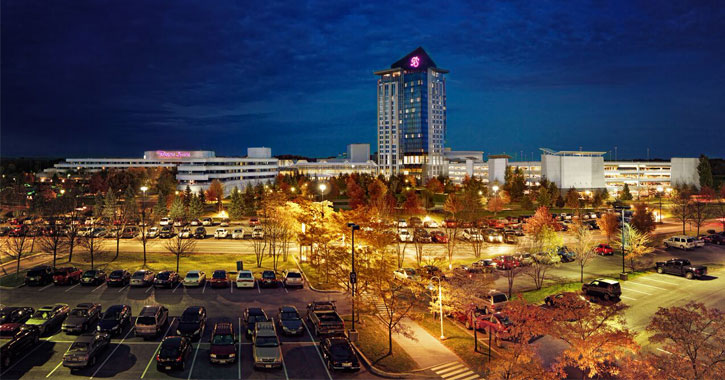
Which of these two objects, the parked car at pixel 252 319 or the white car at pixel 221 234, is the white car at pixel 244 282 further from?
the white car at pixel 221 234

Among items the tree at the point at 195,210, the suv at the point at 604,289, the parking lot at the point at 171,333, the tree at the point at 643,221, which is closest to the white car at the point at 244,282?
the parking lot at the point at 171,333

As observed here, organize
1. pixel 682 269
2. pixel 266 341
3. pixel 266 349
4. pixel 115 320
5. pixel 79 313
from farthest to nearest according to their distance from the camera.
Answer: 1. pixel 682 269
2. pixel 79 313
3. pixel 115 320
4. pixel 266 341
5. pixel 266 349

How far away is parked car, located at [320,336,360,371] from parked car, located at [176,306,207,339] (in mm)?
7448

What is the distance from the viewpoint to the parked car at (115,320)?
81.7 feet

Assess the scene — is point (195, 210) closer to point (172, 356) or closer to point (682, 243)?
point (172, 356)

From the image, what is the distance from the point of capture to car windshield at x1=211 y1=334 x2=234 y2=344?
2312 cm

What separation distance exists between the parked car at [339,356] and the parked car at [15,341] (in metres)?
15.0

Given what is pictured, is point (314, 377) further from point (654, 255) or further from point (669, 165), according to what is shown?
point (669, 165)

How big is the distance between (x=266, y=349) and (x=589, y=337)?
15.0m

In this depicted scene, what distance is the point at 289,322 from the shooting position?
26.9 m

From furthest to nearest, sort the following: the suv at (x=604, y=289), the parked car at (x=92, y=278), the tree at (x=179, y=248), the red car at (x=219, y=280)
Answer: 1. the tree at (x=179, y=248)
2. the red car at (x=219, y=280)
3. the parked car at (x=92, y=278)
4. the suv at (x=604, y=289)

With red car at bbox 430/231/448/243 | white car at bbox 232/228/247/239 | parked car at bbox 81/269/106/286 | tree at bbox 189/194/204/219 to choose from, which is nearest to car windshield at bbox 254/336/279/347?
parked car at bbox 81/269/106/286

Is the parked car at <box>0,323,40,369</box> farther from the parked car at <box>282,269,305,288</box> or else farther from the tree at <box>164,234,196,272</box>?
the parked car at <box>282,269,305,288</box>

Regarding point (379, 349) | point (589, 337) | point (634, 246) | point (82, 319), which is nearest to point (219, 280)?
point (82, 319)
